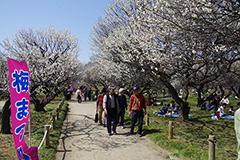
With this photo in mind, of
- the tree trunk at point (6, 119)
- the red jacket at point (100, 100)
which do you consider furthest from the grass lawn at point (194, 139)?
the tree trunk at point (6, 119)

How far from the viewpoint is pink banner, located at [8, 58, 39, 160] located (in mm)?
3746

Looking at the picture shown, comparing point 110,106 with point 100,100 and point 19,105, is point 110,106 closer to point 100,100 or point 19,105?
point 100,100

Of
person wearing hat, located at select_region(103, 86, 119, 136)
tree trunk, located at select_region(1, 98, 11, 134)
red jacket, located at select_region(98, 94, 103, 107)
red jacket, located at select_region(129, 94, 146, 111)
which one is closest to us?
red jacket, located at select_region(129, 94, 146, 111)

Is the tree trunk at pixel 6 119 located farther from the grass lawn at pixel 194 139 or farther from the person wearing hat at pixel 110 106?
the grass lawn at pixel 194 139

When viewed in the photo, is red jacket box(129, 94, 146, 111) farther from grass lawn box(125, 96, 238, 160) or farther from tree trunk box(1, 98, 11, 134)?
tree trunk box(1, 98, 11, 134)

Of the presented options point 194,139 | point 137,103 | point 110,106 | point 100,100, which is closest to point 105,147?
point 110,106

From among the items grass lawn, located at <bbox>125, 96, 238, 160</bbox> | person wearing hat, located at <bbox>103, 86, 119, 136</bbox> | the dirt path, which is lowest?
the dirt path

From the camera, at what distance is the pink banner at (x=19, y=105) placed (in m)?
3.75

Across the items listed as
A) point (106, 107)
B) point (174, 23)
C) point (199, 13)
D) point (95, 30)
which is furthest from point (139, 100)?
point (95, 30)

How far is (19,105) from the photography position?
3.97 m

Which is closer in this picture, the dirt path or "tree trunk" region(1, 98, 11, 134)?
the dirt path

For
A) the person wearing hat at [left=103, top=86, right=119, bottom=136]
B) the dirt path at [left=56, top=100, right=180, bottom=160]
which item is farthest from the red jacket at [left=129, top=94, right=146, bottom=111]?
the dirt path at [left=56, top=100, right=180, bottom=160]

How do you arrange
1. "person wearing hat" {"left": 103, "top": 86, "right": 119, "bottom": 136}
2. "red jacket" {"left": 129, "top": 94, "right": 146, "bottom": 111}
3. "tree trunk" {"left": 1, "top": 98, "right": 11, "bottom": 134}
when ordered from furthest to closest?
1. "tree trunk" {"left": 1, "top": 98, "right": 11, "bottom": 134}
2. "person wearing hat" {"left": 103, "top": 86, "right": 119, "bottom": 136}
3. "red jacket" {"left": 129, "top": 94, "right": 146, "bottom": 111}

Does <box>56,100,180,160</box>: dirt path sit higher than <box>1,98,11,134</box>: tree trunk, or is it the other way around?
<box>1,98,11,134</box>: tree trunk
